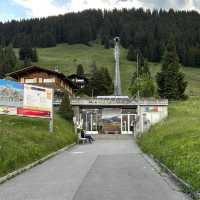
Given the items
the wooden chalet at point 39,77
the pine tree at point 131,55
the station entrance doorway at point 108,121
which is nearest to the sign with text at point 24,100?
the station entrance doorway at point 108,121

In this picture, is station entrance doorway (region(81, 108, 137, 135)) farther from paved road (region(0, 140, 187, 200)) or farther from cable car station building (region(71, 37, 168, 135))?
paved road (region(0, 140, 187, 200))

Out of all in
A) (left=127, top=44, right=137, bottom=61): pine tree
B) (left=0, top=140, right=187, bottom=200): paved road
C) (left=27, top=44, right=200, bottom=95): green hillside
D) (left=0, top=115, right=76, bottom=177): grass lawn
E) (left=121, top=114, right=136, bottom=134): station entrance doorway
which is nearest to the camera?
(left=0, top=140, right=187, bottom=200): paved road

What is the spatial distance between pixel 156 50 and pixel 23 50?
4939 cm

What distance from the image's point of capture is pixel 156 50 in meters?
164

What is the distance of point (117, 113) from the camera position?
62812 mm

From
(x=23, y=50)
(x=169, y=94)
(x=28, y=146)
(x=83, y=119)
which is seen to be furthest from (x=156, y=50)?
(x=28, y=146)

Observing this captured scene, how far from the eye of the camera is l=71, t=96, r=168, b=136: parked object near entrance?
186 ft

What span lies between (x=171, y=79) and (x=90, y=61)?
273 ft

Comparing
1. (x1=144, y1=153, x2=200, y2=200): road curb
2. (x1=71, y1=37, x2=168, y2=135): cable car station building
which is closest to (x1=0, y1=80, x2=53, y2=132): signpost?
(x1=144, y1=153, x2=200, y2=200): road curb

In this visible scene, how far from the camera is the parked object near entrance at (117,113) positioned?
56844 mm

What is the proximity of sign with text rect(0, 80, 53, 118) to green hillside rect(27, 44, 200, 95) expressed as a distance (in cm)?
8323

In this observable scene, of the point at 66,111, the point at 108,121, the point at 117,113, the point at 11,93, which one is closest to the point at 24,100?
the point at 11,93

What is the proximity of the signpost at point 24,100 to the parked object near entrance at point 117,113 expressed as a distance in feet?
65.8

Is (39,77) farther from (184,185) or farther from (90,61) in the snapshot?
(90,61)
